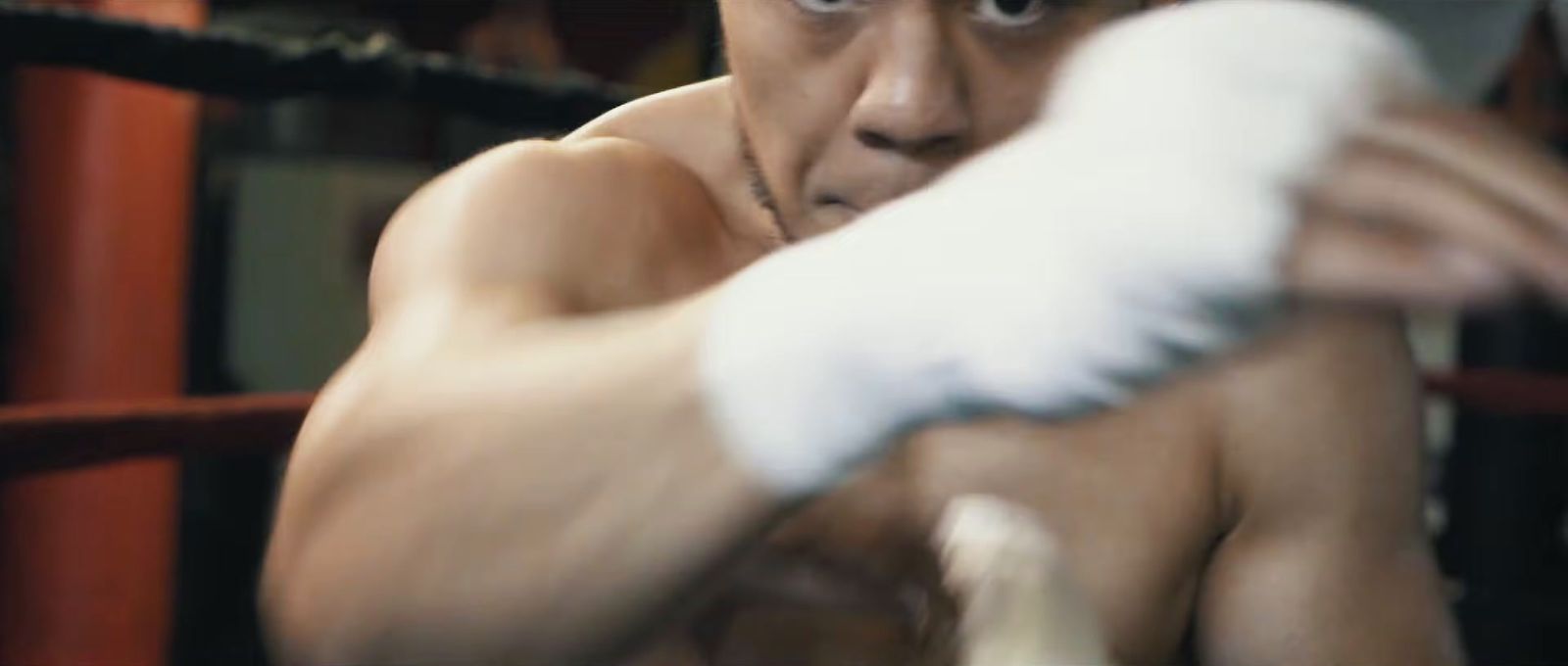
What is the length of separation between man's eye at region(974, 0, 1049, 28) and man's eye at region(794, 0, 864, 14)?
0.16 feet

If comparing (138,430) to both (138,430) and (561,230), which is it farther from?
(561,230)

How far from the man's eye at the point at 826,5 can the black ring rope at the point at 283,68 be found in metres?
0.68

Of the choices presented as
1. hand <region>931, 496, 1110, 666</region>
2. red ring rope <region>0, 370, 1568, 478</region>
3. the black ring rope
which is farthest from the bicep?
the black ring rope

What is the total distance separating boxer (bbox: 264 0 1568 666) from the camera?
0.37 meters

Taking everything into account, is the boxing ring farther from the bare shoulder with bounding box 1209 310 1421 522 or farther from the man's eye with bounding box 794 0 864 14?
the bare shoulder with bounding box 1209 310 1421 522

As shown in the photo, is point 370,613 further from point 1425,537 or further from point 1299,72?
point 1425,537

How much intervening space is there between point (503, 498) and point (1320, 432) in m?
0.45

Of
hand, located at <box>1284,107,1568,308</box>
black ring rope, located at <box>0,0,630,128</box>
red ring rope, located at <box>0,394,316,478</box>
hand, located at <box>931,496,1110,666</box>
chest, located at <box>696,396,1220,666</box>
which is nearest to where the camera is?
hand, located at <box>1284,107,1568,308</box>

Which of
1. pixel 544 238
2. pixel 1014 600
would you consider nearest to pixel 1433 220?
pixel 1014 600

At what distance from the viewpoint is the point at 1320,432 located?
2.39ft

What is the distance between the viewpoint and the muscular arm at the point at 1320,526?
0.71 m

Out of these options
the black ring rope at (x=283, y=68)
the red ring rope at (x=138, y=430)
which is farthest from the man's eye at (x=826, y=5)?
the black ring rope at (x=283, y=68)

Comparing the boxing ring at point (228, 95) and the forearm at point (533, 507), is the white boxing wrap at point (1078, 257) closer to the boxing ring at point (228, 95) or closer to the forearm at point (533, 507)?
the forearm at point (533, 507)

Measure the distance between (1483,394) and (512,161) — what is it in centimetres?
120
